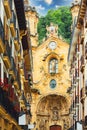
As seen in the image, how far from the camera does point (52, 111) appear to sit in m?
69.6

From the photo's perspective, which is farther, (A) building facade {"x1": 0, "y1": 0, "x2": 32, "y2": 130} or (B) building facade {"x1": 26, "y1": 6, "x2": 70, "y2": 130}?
(B) building facade {"x1": 26, "y1": 6, "x2": 70, "y2": 130}

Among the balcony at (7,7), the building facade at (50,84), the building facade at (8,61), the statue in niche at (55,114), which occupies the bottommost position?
the statue in niche at (55,114)

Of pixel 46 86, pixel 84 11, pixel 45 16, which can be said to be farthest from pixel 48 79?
pixel 45 16

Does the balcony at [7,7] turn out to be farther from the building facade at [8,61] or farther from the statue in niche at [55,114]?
the statue in niche at [55,114]

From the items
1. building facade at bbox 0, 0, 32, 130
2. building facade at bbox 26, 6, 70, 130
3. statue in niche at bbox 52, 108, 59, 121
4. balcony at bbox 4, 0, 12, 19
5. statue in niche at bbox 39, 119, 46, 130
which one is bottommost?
statue in niche at bbox 39, 119, 46, 130

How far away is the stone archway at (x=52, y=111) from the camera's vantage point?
67.9 metres

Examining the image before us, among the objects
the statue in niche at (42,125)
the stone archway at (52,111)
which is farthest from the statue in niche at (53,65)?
the statue in niche at (42,125)

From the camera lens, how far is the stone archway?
6794 centimetres

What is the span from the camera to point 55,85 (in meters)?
68.9

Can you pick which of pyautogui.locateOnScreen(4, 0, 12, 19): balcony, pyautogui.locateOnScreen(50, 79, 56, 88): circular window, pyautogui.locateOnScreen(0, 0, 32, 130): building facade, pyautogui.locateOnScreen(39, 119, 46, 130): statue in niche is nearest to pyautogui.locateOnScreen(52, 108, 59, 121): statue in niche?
pyautogui.locateOnScreen(39, 119, 46, 130): statue in niche

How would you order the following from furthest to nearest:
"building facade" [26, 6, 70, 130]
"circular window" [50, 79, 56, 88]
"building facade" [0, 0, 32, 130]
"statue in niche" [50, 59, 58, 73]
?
1. "statue in niche" [50, 59, 58, 73]
2. "circular window" [50, 79, 56, 88]
3. "building facade" [26, 6, 70, 130]
4. "building facade" [0, 0, 32, 130]

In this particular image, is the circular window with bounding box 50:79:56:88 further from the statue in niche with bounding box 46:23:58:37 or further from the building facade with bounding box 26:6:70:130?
the statue in niche with bounding box 46:23:58:37

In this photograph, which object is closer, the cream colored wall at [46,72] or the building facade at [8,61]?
the building facade at [8,61]

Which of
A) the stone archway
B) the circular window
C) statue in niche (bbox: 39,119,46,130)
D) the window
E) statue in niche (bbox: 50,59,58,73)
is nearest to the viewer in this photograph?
statue in niche (bbox: 39,119,46,130)
